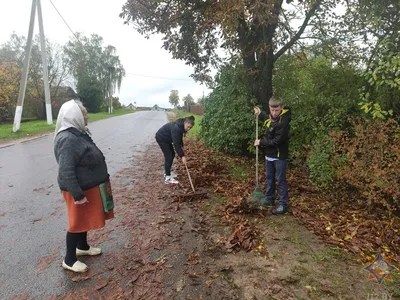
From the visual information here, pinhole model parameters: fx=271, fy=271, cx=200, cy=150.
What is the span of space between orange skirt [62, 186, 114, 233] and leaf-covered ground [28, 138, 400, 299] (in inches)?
21.3

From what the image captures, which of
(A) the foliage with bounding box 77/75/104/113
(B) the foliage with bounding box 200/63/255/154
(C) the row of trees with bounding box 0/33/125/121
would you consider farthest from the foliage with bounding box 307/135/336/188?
(A) the foliage with bounding box 77/75/104/113

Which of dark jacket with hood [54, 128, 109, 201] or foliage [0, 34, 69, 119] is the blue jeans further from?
foliage [0, 34, 69, 119]

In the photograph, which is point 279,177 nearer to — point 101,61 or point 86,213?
point 86,213

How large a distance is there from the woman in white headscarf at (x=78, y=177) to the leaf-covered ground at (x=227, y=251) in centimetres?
53

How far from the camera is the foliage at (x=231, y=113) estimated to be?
783 cm

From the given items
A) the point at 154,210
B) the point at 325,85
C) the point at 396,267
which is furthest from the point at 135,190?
the point at 325,85

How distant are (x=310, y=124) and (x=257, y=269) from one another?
4248mm

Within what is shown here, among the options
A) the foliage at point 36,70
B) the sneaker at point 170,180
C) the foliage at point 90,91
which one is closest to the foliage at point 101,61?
the foliage at point 90,91

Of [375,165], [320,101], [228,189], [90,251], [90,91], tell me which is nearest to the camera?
Answer: [90,251]

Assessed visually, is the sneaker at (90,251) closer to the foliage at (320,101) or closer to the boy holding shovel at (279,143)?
the boy holding shovel at (279,143)

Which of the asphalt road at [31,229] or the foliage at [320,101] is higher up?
the foliage at [320,101]

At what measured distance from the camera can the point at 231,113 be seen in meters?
8.04

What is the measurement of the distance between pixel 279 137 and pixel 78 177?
2951 mm

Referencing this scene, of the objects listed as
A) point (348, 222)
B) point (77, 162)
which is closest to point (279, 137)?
point (348, 222)
